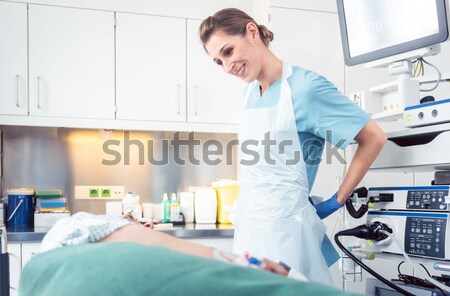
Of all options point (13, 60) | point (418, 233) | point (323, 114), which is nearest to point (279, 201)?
point (323, 114)

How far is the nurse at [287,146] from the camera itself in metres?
1.47

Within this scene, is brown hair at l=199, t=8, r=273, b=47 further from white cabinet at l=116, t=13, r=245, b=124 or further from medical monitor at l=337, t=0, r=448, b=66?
white cabinet at l=116, t=13, r=245, b=124

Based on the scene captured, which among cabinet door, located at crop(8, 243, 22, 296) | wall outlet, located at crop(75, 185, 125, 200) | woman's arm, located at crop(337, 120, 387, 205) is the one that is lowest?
cabinet door, located at crop(8, 243, 22, 296)

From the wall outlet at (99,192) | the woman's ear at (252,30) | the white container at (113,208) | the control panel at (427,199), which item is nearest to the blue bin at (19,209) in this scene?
the wall outlet at (99,192)

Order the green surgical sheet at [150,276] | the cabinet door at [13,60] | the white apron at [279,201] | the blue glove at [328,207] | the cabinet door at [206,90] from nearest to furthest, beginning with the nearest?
the green surgical sheet at [150,276], the white apron at [279,201], the blue glove at [328,207], the cabinet door at [13,60], the cabinet door at [206,90]

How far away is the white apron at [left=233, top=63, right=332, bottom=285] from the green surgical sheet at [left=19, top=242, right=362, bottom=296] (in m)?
0.89

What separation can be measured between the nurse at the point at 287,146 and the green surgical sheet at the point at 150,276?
90 centimetres

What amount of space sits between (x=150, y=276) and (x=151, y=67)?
2.33 m

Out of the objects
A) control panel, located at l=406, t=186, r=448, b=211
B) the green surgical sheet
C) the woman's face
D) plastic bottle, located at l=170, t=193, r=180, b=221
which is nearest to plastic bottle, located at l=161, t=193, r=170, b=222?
plastic bottle, located at l=170, t=193, r=180, b=221

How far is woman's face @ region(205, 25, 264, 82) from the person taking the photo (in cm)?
166

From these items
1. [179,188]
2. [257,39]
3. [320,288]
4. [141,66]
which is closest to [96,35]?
[141,66]

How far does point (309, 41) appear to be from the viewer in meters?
2.75

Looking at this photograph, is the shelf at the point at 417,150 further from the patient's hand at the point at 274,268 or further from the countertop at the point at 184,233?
the countertop at the point at 184,233

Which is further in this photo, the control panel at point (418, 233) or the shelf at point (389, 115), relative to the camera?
the shelf at point (389, 115)
